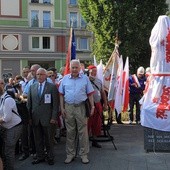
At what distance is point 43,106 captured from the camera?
7.62 meters

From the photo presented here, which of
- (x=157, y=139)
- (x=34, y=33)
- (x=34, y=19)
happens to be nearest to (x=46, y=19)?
(x=34, y=19)

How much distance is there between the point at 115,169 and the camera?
721 cm

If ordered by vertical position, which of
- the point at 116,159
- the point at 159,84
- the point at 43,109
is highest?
the point at 159,84

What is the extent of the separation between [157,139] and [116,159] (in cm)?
91

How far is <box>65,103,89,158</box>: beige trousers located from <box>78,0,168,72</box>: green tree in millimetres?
19988

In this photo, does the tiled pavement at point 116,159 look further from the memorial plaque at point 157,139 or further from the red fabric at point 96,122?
the red fabric at point 96,122

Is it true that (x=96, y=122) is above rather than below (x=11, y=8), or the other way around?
below

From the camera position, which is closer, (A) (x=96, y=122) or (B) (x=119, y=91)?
(A) (x=96, y=122)

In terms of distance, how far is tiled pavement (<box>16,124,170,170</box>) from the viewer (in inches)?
292

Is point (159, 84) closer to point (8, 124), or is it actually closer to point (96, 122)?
point (96, 122)

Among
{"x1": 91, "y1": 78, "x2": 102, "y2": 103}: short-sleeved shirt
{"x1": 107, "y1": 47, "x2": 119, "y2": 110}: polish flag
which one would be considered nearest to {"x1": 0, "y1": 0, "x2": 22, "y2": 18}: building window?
{"x1": 107, "y1": 47, "x2": 119, "y2": 110}: polish flag

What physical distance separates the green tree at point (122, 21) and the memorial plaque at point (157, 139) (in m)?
19.9

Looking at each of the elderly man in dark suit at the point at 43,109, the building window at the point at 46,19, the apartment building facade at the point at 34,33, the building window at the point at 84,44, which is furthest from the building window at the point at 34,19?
the elderly man in dark suit at the point at 43,109

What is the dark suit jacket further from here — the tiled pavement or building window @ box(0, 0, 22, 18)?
building window @ box(0, 0, 22, 18)
